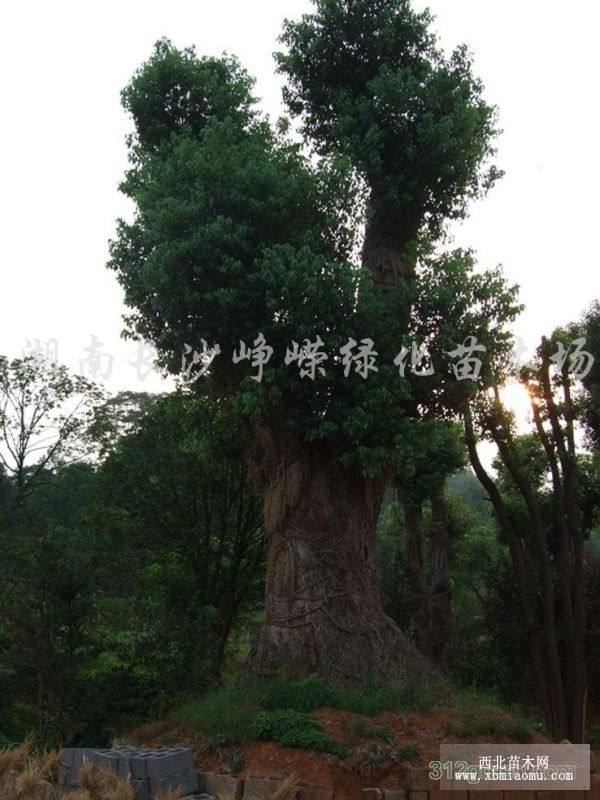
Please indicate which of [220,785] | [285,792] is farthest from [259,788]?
[220,785]

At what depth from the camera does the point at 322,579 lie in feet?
34.0

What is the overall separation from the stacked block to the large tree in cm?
226

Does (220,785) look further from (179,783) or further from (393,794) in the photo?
(393,794)

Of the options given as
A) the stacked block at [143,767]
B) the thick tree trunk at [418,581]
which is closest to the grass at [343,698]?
the stacked block at [143,767]

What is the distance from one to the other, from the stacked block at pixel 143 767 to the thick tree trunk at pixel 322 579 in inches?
84.5

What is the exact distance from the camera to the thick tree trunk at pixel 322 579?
987cm

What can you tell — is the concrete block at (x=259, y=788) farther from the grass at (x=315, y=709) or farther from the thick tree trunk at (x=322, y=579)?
the thick tree trunk at (x=322, y=579)

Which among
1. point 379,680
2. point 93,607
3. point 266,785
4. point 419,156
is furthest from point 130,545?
point 419,156

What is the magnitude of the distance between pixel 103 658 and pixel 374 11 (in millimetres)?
11178

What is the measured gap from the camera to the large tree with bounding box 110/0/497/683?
32.5 ft

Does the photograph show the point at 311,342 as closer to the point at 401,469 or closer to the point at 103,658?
the point at 401,469

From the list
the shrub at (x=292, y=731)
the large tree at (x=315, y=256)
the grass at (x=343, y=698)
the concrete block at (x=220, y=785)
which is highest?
the large tree at (x=315, y=256)

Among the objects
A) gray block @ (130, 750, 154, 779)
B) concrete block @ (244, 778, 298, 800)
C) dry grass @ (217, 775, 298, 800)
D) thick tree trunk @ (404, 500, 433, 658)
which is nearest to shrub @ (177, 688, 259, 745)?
concrete block @ (244, 778, 298, 800)

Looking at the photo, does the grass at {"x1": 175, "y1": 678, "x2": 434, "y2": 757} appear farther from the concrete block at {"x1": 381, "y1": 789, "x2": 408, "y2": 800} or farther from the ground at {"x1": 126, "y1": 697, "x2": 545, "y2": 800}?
the concrete block at {"x1": 381, "y1": 789, "x2": 408, "y2": 800}
